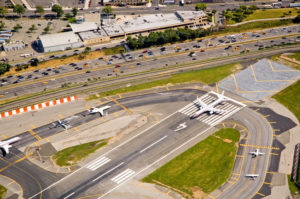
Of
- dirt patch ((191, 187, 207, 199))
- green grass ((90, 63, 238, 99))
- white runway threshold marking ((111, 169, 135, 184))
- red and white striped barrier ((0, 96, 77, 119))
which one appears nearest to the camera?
dirt patch ((191, 187, 207, 199))

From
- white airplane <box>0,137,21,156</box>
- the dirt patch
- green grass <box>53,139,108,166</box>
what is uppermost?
white airplane <box>0,137,21,156</box>

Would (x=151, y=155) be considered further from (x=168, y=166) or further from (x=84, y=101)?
(x=84, y=101)

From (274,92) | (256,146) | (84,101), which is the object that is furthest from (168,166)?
(274,92)

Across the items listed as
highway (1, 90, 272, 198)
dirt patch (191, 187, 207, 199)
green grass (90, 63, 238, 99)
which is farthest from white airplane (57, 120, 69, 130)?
dirt patch (191, 187, 207, 199)

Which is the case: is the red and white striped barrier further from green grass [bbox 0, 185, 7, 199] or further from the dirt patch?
the dirt patch

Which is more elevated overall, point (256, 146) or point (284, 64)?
point (284, 64)

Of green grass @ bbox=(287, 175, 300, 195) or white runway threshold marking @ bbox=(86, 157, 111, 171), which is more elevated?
white runway threshold marking @ bbox=(86, 157, 111, 171)

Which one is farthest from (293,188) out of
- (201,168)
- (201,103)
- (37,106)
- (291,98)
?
(37,106)

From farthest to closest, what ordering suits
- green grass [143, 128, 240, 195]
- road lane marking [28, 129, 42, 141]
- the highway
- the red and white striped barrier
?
1. the red and white striped barrier
2. road lane marking [28, 129, 42, 141]
3. the highway
4. green grass [143, 128, 240, 195]

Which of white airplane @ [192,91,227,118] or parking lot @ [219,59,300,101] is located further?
parking lot @ [219,59,300,101]
